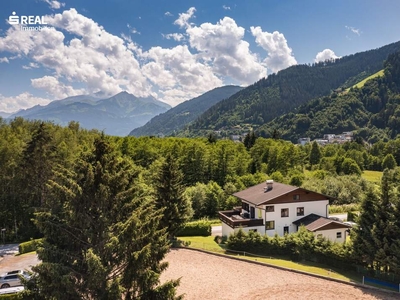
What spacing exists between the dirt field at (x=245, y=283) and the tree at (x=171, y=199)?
4601mm

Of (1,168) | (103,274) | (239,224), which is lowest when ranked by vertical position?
(239,224)

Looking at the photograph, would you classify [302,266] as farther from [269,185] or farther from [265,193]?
[269,185]

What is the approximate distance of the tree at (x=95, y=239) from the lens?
13.5 meters

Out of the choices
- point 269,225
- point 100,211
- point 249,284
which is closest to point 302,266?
point 249,284

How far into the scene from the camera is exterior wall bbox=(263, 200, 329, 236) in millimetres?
37344

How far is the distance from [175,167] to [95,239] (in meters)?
21.8

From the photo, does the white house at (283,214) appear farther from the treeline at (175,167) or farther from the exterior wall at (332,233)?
the treeline at (175,167)

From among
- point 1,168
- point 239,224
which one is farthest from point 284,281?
point 1,168

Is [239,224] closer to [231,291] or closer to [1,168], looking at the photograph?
[231,291]

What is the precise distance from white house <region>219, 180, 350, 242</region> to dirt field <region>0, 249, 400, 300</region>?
7.76 meters

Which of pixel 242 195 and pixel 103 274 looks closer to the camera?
pixel 103 274

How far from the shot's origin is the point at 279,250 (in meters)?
31.7

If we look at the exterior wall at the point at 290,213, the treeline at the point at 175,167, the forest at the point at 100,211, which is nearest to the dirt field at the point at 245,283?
the forest at the point at 100,211

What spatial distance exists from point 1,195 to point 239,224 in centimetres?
3356
